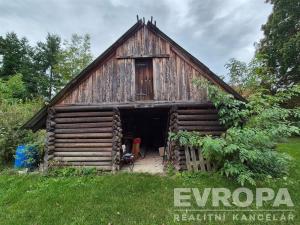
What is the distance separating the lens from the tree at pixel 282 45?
2234 centimetres

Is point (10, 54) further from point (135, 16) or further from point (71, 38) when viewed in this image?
point (135, 16)

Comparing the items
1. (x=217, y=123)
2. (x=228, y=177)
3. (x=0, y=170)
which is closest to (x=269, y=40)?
(x=217, y=123)

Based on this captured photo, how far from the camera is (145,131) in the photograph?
17.8 metres

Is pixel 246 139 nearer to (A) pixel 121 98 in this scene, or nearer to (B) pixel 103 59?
(A) pixel 121 98

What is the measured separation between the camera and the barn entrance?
1410 centimetres

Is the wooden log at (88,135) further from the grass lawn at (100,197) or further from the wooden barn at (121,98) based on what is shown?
the grass lawn at (100,197)

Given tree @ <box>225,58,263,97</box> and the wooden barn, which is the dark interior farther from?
tree @ <box>225,58,263,97</box>

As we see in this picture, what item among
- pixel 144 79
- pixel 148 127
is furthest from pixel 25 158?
pixel 148 127

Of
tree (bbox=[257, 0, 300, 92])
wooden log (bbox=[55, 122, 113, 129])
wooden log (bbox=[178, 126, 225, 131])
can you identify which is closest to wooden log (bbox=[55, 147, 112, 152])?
wooden log (bbox=[55, 122, 113, 129])

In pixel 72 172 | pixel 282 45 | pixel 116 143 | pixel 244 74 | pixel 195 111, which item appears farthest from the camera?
pixel 282 45

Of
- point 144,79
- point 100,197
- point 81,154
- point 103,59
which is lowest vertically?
point 100,197

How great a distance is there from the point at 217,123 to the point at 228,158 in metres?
1.77

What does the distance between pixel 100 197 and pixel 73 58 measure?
28559 millimetres

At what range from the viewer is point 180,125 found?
1027 cm
